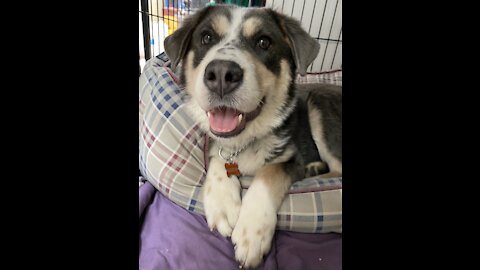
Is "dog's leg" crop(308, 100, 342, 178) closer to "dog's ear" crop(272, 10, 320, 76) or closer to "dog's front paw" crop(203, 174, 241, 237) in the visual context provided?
"dog's ear" crop(272, 10, 320, 76)

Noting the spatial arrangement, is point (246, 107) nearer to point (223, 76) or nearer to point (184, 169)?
point (223, 76)

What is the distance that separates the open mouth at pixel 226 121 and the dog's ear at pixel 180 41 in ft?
1.46

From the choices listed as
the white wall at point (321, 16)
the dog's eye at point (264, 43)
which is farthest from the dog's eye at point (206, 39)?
the white wall at point (321, 16)

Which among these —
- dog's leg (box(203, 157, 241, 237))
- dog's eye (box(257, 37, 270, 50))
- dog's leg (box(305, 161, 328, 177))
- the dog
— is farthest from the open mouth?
dog's leg (box(305, 161, 328, 177))

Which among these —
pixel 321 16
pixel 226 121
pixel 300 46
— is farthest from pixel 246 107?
pixel 321 16

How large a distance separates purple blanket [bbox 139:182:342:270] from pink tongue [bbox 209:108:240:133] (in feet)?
1.58

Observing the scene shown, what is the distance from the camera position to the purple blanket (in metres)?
1.41

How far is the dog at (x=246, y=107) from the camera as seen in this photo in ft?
4.51

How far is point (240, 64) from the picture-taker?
133 cm

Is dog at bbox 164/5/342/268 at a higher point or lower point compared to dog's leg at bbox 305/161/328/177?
higher

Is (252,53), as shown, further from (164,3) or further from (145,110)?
(164,3)
